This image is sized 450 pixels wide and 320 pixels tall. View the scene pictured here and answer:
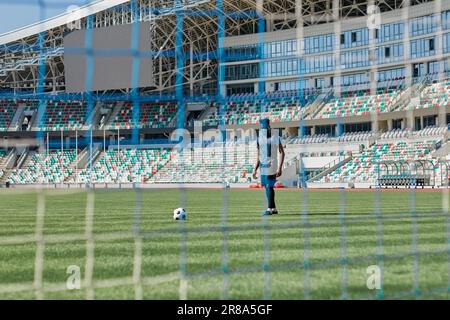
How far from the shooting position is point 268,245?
7.20 m

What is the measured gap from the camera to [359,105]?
136ft

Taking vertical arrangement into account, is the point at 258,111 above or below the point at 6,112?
below

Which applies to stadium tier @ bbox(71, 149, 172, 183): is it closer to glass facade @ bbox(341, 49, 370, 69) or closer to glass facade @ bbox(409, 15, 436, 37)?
glass facade @ bbox(341, 49, 370, 69)

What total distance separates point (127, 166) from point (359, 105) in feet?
50.0

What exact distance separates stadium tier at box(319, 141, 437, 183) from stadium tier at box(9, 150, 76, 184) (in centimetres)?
1425

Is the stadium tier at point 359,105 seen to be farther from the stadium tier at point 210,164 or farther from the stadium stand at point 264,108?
the stadium tier at point 210,164

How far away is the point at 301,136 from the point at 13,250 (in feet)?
120

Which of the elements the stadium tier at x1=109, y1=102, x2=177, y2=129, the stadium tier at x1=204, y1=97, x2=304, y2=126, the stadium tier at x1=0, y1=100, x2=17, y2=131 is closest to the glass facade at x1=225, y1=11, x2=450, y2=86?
the stadium tier at x1=204, y1=97, x2=304, y2=126

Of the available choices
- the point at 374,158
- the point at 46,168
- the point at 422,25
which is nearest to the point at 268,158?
the point at 46,168

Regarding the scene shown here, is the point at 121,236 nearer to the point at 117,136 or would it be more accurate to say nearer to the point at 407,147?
the point at 117,136

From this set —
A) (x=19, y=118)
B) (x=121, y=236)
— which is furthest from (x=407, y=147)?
(x=121, y=236)

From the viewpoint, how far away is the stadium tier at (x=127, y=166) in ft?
81.2

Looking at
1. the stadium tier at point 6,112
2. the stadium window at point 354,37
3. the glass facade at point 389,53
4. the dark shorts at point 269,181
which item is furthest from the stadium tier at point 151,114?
the stadium tier at point 6,112

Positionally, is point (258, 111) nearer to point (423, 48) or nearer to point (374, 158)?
point (374, 158)
